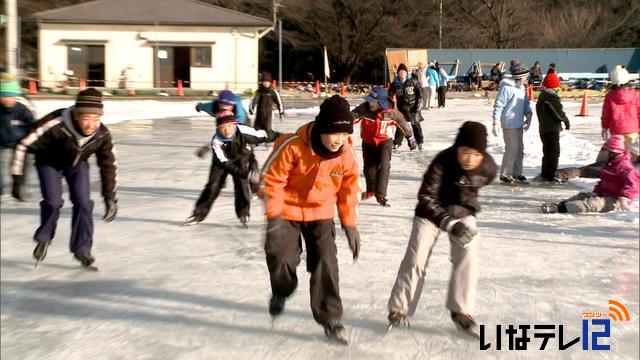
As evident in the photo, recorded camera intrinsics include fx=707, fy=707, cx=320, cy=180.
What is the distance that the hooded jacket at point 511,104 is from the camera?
31.6 ft

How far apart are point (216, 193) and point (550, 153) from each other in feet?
16.4

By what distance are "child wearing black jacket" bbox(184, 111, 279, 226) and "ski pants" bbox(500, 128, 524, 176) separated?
3929mm

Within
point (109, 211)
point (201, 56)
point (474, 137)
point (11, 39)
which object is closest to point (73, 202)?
point (109, 211)

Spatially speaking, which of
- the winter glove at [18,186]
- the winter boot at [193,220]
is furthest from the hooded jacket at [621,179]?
the winter glove at [18,186]

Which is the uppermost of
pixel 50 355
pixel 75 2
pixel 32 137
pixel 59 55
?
pixel 75 2

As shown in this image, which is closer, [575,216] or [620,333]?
[620,333]

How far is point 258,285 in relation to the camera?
204 inches

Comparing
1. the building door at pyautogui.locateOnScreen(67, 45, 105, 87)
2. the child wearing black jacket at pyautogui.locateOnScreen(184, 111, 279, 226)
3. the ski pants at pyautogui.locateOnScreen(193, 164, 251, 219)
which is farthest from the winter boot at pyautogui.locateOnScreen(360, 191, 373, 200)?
the building door at pyautogui.locateOnScreen(67, 45, 105, 87)

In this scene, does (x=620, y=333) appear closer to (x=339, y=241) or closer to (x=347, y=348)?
(x=347, y=348)

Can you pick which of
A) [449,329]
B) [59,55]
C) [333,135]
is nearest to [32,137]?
[333,135]

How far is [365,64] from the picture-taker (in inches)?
1773

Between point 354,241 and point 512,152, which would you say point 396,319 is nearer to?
point 354,241

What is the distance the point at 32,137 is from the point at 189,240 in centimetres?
194

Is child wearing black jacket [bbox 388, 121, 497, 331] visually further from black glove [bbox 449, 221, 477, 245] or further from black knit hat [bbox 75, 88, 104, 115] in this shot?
black knit hat [bbox 75, 88, 104, 115]
